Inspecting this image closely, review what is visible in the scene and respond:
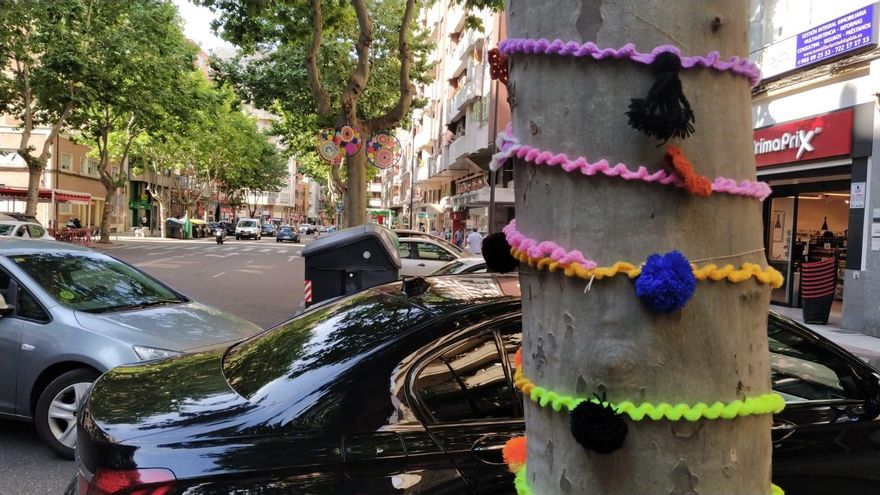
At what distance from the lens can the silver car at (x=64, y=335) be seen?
4.50 m

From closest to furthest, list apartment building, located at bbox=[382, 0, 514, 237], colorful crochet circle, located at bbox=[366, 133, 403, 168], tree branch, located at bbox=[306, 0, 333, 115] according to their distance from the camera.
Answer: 1. tree branch, located at bbox=[306, 0, 333, 115]
2. colorful crochet circle, located at bbox=[366, 133, 403, 168]
3. apartment building, located at bbox=[382, 0, 514, 237]

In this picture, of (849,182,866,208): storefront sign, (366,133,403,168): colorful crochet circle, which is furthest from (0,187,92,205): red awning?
(849,182,866,208): storefront sign

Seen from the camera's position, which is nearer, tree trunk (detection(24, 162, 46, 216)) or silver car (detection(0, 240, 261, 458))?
silver car (detection(0, 240, 261, 458))

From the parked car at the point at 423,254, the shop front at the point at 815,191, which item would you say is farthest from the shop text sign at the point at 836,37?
the parked car at the point at 423,254

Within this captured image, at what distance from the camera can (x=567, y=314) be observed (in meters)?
1.12

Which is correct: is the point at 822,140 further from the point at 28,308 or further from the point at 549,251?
the point at 549,251

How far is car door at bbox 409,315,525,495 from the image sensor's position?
2.32 m

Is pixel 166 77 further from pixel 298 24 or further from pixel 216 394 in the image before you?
pixel 216 394

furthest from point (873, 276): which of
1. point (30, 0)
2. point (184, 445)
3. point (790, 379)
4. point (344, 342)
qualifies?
point (30, 0)

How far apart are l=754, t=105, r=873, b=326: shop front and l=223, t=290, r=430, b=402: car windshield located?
1121cm

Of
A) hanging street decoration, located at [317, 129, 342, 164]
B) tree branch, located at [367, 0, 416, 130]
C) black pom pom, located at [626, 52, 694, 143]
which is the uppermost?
tree branch, located at [367, 0, 416, 130]

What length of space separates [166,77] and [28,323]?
2080cm

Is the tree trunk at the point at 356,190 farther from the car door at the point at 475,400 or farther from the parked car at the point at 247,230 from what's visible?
the parked car at the point at 247,230

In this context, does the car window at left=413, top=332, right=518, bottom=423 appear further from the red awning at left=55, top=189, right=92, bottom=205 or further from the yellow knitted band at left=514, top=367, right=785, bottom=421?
the red awning at left=55, top=189, right=92, bottom=205
